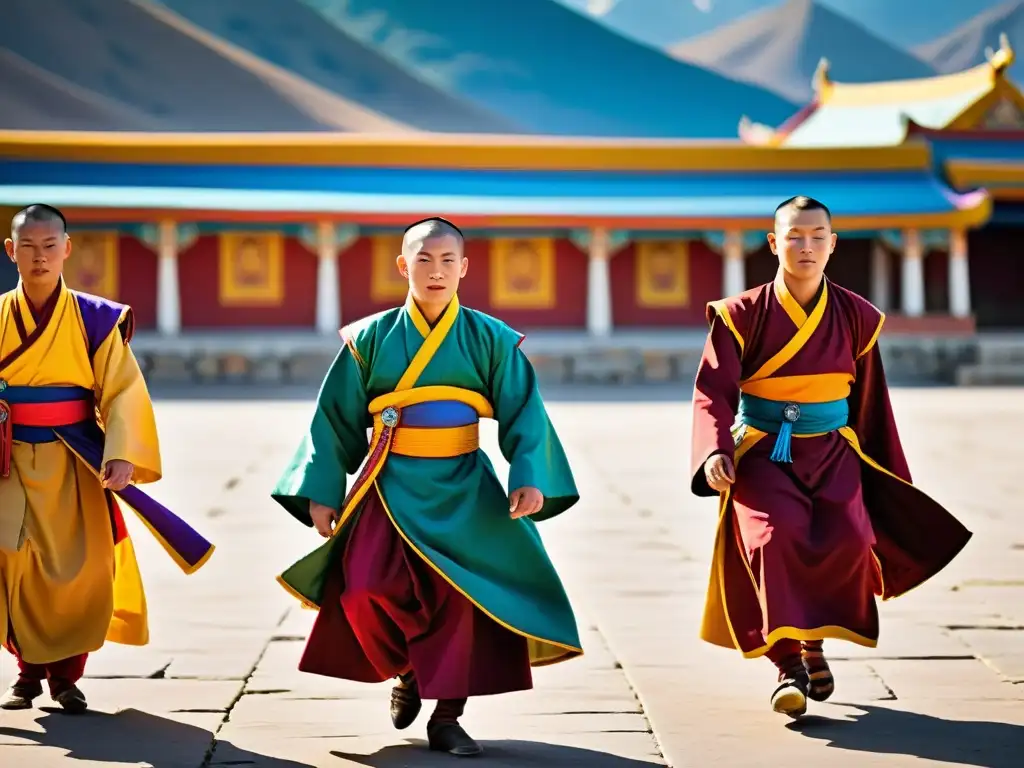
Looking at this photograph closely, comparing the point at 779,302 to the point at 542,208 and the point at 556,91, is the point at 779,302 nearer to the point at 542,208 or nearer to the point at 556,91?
the point at 542,208

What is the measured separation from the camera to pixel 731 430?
4.18 metres

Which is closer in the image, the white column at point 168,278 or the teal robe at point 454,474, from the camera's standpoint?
the teal robe at point 454,474

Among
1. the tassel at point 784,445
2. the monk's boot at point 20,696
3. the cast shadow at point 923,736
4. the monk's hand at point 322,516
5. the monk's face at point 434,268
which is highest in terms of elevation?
the monk's face at point 434,268

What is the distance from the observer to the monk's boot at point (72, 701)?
401cm

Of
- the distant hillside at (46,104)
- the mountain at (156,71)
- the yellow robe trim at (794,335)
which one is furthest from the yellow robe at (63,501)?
the mountain at (156,71)

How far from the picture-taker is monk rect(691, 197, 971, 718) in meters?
4.01

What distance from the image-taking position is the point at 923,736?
377 cm

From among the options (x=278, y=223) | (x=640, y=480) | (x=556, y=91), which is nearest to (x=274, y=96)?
(x=556, y=91)

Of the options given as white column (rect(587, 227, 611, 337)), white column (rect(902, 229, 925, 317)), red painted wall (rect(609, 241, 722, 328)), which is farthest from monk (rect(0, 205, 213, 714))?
red painted wall (rect(609, 241, 722, 328))

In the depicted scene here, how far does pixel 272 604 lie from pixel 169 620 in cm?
44

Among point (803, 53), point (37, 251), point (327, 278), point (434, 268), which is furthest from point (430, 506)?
point (803, 53)

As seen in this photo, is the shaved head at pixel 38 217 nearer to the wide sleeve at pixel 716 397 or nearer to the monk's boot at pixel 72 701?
the monk's boot at pixel 72 701

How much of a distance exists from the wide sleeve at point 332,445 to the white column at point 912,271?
18629 millimetres

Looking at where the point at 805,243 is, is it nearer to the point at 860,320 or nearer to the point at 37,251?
the point at 860,320
